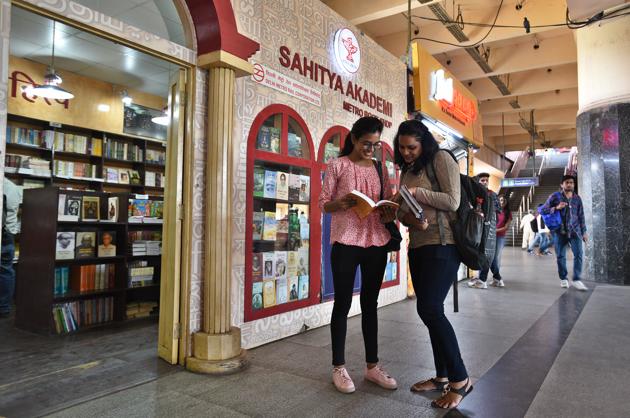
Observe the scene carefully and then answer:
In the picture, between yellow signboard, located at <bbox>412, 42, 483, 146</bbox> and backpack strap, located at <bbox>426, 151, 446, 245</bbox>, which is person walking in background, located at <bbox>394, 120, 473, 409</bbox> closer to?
backpack strap, located at <bbox>426, 151, 446, 245</bbox>

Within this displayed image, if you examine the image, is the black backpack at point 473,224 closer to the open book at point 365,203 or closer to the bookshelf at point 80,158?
the open book at point 365,203

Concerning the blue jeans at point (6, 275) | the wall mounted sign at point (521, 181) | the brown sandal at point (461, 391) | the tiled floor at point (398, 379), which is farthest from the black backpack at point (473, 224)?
the wall mounted sign at point (521, 181)

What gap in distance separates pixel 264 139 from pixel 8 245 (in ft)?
10.5

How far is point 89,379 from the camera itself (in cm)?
270

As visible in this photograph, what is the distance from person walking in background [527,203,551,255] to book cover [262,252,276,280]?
11.3m

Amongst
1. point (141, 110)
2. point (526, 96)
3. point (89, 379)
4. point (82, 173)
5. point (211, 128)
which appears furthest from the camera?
point (526, 96)

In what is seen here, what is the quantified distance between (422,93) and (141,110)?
5.13m

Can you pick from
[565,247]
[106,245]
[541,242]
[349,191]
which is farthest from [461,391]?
[541,242]

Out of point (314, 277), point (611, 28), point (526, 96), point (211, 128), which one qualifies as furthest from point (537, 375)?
point (526, 96)

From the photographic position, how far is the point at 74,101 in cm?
709

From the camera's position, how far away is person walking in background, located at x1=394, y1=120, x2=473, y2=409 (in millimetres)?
2207

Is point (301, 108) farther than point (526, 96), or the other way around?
point (526, 96)

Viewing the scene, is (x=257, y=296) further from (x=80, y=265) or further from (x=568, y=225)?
(x=568, y=225)

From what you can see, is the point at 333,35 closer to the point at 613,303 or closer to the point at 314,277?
the point at 314,277
